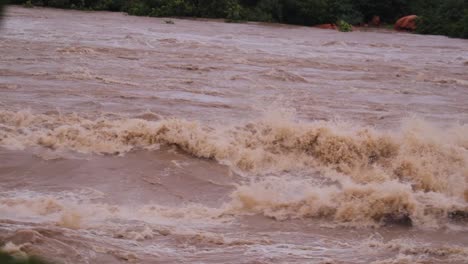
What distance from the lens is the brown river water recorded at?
5613 mm

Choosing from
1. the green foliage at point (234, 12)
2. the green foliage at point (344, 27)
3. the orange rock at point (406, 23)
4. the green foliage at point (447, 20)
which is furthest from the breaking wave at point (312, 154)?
the orange rock at point (406, 23)

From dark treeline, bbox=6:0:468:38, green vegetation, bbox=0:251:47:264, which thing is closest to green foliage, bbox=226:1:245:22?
dark treeline, bbox=6:0:468:38

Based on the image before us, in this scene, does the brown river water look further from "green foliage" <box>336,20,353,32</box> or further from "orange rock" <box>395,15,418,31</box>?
"orange rock" <box>395,15,418,31</box>

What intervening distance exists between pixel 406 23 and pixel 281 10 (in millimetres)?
5337

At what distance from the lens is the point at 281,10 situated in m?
27.6

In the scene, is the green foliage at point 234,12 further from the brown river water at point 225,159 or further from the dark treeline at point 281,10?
the brown river water at point 225,159

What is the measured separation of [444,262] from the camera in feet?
18.0

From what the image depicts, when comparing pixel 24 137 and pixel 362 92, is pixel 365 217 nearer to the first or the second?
pixel 24 137

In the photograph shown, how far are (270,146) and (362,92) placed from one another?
4220 mm

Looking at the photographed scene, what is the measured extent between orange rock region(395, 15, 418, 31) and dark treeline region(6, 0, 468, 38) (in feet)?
1.39

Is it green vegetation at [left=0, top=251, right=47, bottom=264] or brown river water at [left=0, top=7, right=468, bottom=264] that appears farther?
brown river water at [left=0, top=7, right=468, bottom=264]

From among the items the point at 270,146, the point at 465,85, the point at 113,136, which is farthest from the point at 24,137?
the point at 465,85

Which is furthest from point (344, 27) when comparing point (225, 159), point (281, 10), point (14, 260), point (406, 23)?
point (14, 260)

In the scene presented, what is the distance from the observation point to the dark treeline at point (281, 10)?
26.2 metres
